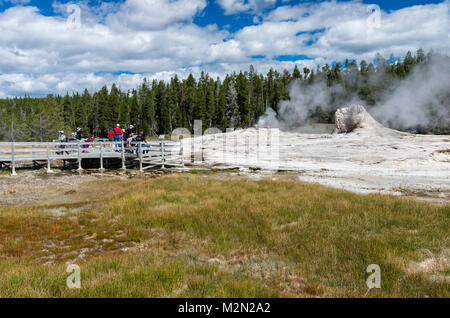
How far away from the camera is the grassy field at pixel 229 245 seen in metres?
4.67

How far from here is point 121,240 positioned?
7.76 meters

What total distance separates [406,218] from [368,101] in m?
48.9

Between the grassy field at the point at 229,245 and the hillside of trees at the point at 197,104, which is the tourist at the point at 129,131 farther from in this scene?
the hillside of trees at the point at 197,104

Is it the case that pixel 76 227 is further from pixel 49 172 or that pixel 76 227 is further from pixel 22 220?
pixel 49 172

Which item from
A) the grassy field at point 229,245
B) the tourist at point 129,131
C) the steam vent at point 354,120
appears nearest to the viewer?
the grassy field at point 229,245

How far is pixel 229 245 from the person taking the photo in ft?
22.9

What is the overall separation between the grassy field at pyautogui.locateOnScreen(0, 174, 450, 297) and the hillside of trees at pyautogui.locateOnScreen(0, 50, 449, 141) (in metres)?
50.0

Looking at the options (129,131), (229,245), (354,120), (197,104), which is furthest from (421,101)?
(197,104)

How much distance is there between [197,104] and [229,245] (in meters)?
69.7

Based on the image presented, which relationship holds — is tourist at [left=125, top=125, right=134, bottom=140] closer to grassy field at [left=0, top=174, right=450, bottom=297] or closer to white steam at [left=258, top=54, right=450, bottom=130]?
grassy field at [left=0, top=174, right=450, bottom=297]

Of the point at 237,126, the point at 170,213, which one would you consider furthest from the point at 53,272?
the point at 237,126

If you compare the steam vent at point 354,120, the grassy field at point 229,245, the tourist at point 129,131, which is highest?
the steam vent at point 354,120

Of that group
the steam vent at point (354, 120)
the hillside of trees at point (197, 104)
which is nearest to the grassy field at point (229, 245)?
the steam vent at point (354, 120)

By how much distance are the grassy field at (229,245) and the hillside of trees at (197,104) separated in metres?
50.0
